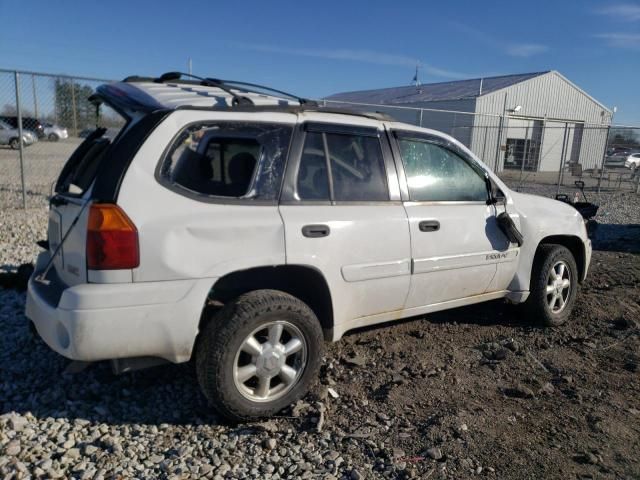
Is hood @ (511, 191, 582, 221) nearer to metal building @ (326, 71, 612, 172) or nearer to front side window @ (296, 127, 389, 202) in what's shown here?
front side window @ (296, 127, 389, 202)

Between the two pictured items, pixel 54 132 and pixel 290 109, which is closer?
pixel 290 109

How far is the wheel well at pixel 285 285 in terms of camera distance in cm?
313

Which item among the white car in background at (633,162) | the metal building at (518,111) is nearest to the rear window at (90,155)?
the metal building at (518,111)

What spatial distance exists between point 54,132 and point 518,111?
90.4 feet

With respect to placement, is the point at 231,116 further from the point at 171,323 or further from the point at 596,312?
the point at 596,312

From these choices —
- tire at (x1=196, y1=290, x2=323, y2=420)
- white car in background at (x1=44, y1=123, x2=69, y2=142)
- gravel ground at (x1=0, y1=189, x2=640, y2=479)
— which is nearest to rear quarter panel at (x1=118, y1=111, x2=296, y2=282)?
tire at (x1=196, y1=290, x2=323, y2=420)

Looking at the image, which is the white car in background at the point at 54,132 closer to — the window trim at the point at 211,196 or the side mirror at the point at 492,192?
the window trim at the point at 211,196

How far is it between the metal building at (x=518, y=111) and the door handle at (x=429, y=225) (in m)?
20.1

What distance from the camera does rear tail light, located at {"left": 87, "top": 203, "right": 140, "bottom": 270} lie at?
2.63 meters

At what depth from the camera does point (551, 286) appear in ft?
15.5

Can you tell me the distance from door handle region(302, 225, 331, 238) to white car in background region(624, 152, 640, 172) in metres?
21.3

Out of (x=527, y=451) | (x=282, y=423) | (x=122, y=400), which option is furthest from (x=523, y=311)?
(x=122, y=400)

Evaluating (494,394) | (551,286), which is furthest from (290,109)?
(551,286)

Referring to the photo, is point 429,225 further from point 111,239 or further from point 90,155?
point 90,155
